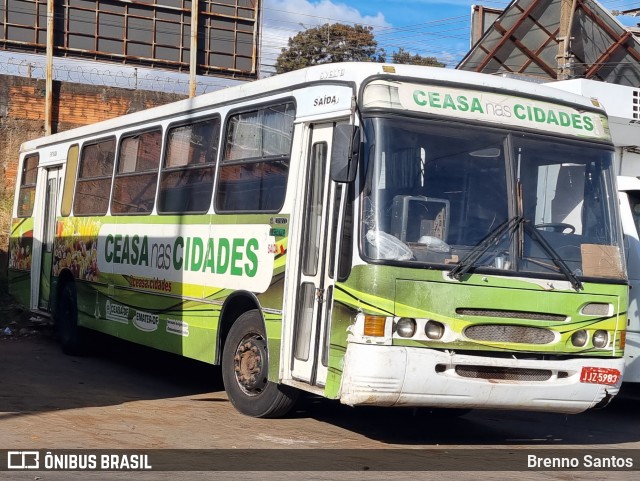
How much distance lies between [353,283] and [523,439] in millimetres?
2780

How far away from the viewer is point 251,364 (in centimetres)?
960

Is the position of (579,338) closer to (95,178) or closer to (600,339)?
(600,339)

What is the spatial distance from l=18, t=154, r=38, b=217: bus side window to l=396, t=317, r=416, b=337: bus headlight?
10.1 meters

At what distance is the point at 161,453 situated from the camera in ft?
25.6

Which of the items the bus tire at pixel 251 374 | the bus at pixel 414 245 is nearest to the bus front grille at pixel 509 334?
the bus at pixel 414 245

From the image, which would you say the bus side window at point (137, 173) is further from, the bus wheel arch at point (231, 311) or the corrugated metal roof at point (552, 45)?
the corrugated metal roof at point (552, 45)

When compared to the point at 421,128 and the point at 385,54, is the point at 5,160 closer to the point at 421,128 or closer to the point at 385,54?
the point at 421,128

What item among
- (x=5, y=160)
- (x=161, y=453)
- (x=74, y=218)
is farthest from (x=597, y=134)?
(x=5, y=160)

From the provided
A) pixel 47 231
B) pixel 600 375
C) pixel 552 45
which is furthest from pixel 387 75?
pixel 552 45

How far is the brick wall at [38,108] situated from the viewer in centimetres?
2125

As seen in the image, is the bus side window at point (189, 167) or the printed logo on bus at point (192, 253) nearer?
the printed logo on bus at point (192, 253)

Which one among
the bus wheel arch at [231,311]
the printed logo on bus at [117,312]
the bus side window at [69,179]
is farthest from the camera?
the bus side window at [69,179]

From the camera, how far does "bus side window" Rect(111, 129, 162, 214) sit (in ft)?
39.7

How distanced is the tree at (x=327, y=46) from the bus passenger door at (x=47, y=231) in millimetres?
33278
